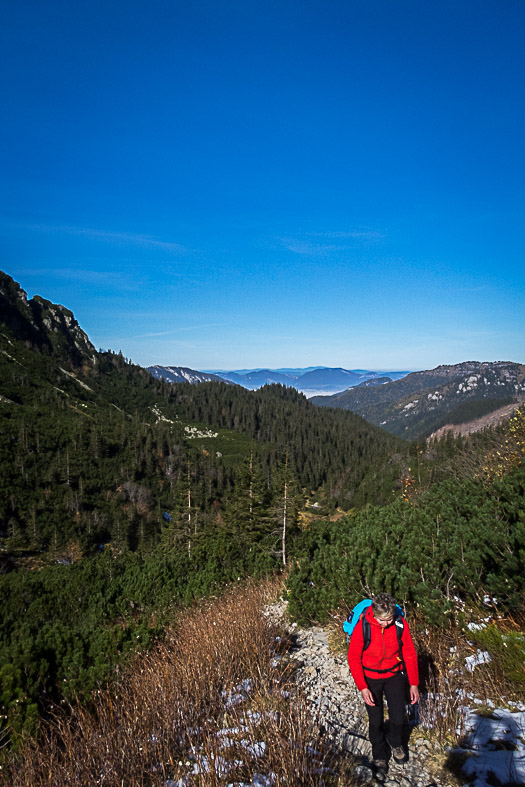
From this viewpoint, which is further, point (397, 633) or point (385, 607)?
point (397, 633)

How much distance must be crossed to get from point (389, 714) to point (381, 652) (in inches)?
23.8

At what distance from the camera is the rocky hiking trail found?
3723 mm

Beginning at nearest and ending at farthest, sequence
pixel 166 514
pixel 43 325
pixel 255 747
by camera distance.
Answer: pixel 255 747, pixel 166 514, pixel 43 325

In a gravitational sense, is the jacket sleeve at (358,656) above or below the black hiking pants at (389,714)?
above

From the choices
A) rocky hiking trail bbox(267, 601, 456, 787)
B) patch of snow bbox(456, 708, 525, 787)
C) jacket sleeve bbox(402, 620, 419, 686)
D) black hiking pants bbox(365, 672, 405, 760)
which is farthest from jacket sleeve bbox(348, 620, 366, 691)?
patch of snow bbox(456, 708, 525, 787)

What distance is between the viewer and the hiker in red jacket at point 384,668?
3.97 metres

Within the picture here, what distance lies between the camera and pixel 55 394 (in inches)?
4245

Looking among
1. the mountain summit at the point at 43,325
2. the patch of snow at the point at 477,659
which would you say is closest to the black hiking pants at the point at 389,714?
the patch of snow at the point at 477,659

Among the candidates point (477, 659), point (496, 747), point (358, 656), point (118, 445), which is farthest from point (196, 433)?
point (496, 747)

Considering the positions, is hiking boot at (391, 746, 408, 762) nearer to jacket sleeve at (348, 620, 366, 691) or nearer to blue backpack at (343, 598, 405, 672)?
jacket sleeve at (348, 620, 366, 691)

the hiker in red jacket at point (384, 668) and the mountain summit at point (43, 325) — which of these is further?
the mountain summit at point (43, 325)

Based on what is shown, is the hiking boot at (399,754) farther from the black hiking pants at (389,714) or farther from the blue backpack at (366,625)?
the blue backpack at (366,625)

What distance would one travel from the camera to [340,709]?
506 cm

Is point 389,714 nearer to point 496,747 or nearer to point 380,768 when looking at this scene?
point 380,768
